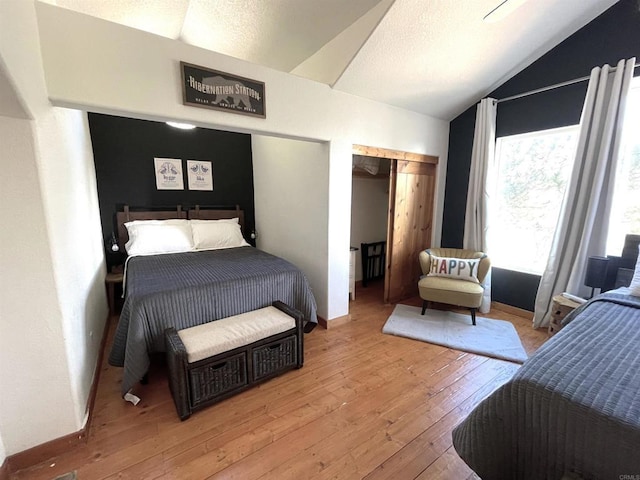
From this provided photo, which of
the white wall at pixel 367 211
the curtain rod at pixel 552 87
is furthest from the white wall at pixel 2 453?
the curtain rod at pixel 552 87

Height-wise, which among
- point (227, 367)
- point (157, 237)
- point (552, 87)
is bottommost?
point (227, 367)

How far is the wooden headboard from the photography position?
124 inches

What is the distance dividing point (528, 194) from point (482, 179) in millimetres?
494

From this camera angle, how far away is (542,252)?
290cm

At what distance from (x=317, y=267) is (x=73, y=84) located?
2.15 m

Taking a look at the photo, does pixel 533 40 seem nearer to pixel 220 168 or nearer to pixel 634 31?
pixel 634 31

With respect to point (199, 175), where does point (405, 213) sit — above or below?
below

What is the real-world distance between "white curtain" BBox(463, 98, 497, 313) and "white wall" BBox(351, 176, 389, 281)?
1.27m

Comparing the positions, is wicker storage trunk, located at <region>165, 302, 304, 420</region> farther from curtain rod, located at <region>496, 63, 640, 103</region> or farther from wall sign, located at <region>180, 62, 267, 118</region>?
curtain rod, located at <region>496, 63, 640, 103</region>

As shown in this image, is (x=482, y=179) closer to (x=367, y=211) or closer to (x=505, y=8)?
(x=367, y=211)

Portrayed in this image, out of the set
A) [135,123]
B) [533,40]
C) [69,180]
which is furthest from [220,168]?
[533,40]

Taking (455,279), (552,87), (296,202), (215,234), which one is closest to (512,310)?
(455,279)

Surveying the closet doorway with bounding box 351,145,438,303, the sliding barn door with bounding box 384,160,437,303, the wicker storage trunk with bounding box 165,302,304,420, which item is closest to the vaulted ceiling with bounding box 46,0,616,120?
the closet doorway with bounding box 351,145,438,303

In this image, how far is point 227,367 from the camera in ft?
5.71
